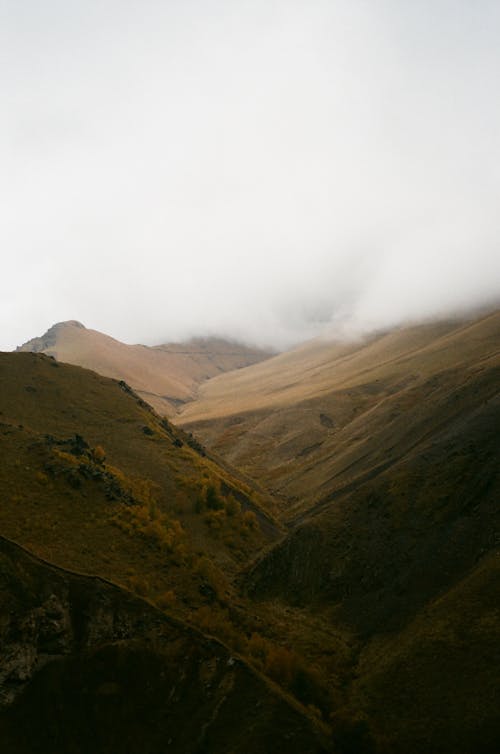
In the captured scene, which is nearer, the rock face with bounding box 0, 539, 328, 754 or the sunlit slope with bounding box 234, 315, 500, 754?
the rock face with bounding box 0, 539, 328, 754

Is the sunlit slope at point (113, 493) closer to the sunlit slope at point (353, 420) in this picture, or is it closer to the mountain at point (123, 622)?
the mountain at point (123, 622)

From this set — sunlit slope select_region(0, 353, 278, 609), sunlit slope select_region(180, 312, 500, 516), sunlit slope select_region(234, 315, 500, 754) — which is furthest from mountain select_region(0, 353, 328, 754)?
sunlit slope select_region(180, 312, 500, 516)

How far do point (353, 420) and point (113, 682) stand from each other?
114845mm

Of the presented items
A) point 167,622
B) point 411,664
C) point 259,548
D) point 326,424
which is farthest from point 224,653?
point 326,424

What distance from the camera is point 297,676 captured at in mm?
29016

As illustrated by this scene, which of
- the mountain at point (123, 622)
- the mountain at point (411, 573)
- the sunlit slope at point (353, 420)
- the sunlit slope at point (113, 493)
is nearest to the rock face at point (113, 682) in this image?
the mountain at point (123, 622)

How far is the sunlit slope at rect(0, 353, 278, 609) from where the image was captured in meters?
37.0

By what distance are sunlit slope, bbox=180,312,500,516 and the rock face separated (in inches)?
1710

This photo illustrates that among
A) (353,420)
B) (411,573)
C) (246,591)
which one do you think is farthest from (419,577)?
(353,420)

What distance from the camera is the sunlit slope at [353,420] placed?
7269 cm

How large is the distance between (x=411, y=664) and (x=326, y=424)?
4539 inches

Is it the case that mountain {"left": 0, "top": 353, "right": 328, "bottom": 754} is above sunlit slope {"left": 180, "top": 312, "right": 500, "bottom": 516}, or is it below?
above

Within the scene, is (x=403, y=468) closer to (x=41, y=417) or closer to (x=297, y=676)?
(x=297, y=676)

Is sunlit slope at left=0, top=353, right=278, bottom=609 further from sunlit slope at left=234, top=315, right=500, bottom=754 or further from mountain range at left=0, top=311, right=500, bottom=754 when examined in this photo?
sunlit slope at left=234, top=315, right=500, bottom=754
